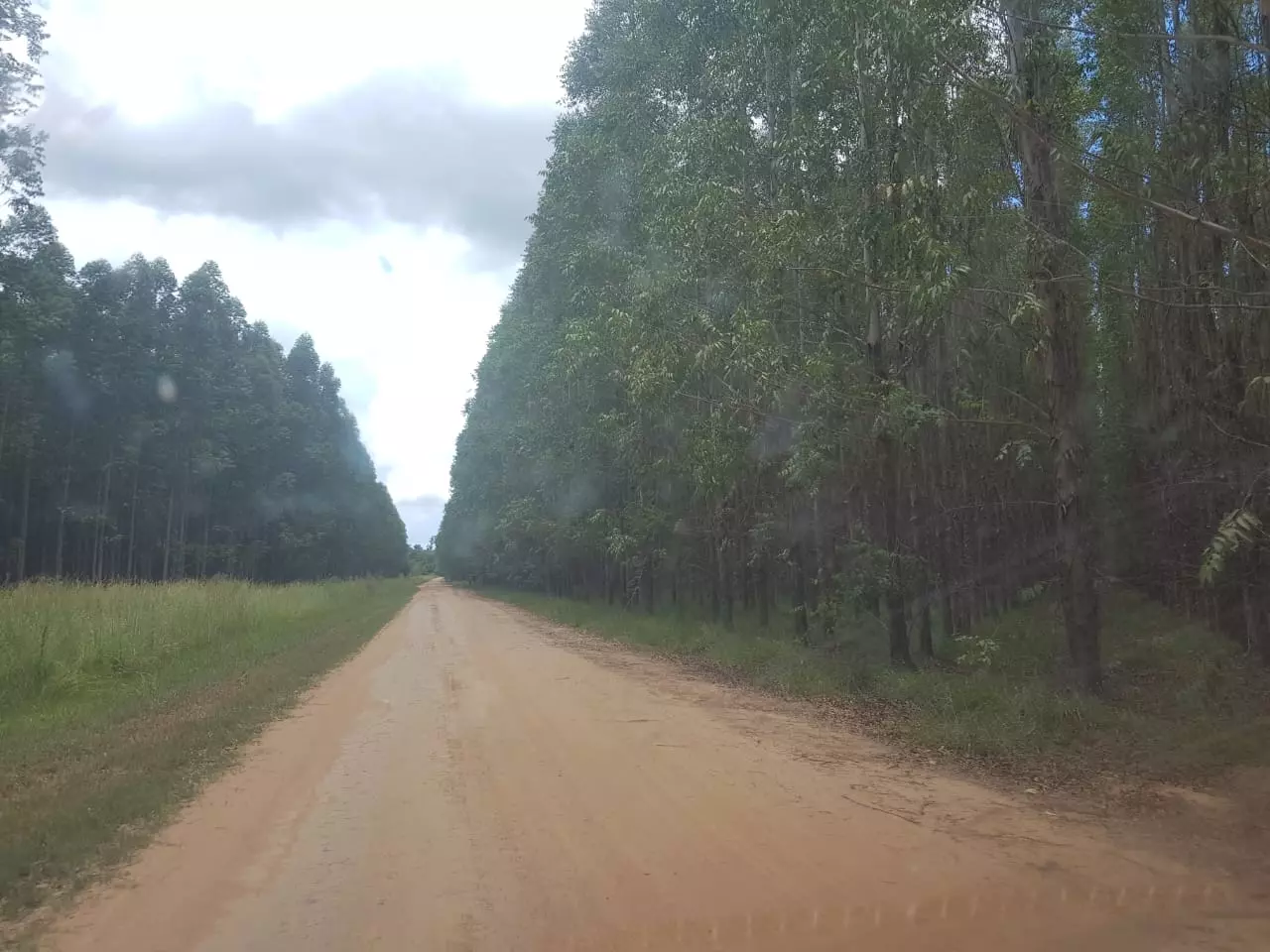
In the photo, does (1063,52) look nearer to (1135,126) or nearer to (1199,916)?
(1135,126)

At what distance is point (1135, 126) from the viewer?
44.1 feet

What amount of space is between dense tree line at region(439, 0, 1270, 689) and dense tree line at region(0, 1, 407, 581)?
13.4m

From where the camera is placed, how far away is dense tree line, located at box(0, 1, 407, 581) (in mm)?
29141

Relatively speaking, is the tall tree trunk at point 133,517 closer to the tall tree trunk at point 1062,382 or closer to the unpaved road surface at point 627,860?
the unpaved road surface at point 627,860

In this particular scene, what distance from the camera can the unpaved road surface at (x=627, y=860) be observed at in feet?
14.7

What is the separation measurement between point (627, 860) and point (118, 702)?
996 cm

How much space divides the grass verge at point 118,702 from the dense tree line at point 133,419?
10695 mm

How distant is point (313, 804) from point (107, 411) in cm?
3677

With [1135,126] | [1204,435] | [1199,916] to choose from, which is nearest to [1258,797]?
[1199,916]

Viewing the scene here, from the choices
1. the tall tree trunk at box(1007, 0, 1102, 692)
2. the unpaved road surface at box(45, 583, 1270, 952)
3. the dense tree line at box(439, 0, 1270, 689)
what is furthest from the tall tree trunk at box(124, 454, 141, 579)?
the tall tree trunk at box(1007, 0, 1102, 692)

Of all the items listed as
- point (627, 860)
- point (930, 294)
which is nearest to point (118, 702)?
point (627, 860)

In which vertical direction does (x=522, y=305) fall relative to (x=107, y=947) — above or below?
above

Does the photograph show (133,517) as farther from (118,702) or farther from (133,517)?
(118,702)

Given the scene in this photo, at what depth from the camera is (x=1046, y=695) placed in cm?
1009
